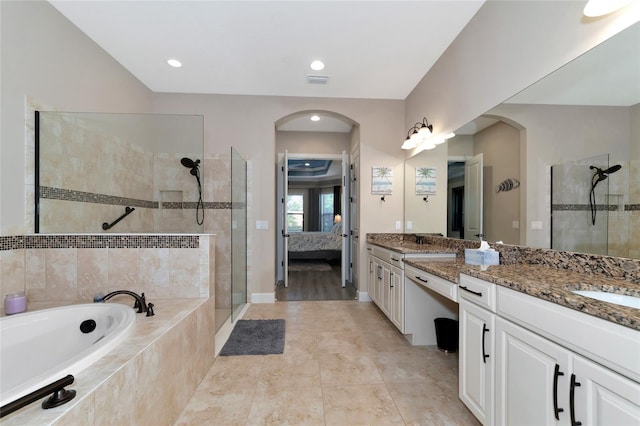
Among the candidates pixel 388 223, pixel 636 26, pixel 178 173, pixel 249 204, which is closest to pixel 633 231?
pixel 636 26

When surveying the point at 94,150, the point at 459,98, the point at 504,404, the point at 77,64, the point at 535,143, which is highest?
the point at 77,64

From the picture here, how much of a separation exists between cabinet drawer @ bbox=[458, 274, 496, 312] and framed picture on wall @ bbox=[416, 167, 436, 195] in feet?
5.85

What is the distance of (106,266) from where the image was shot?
1934 millimetres

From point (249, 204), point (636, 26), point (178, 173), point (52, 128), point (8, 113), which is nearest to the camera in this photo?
point (636, 26)

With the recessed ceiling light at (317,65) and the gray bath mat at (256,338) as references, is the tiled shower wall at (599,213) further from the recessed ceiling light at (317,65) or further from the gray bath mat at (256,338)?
the recessed ceiling light at (317,65)

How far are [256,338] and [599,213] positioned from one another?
8.86 ft

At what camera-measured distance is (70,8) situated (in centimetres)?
213

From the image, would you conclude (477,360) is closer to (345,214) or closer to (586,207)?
(586,207)

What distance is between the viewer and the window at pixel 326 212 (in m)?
9.66

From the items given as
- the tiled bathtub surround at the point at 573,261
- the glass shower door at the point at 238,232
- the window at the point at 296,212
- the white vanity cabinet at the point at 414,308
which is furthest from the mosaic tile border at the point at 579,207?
the window at the point at 296,212

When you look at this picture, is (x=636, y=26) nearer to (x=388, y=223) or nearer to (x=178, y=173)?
(x=388, y=223)

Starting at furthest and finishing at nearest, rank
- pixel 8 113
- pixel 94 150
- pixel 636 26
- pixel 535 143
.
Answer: pixel 94 150
pixel 8 113
pixel 535 143
pixel 636 26

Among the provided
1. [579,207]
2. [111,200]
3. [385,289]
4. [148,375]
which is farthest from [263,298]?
[579,207]

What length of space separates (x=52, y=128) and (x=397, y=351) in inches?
137
